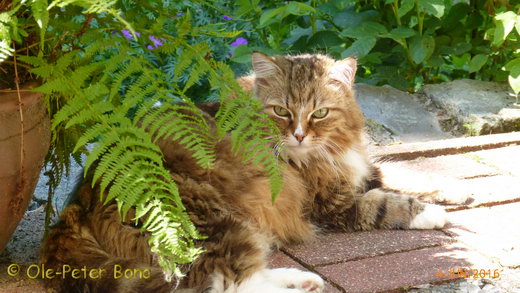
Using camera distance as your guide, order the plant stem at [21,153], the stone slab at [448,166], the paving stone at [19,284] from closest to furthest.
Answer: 1. the plant stem at [21,153]
2. the paving stone at [19,284]
3. the stone slab at [448,166]

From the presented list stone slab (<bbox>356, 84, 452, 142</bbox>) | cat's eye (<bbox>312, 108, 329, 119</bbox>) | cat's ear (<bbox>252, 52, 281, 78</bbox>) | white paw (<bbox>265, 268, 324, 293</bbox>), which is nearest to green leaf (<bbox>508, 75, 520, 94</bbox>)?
stone slab (<bbox>356, 84, 452, 142</bbox>)

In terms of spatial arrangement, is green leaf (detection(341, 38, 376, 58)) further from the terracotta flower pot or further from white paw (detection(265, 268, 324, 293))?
the terracotta flower pot

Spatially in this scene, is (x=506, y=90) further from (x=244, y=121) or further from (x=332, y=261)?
(x=244, y=121)

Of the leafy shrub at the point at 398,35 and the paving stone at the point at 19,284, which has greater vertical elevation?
the leafy shrub at the point at 398,35

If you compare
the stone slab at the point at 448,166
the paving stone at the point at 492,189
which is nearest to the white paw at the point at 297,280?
the paving stone at the point at 492,189

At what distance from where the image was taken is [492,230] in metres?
2.85

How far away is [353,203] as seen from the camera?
3018 mm

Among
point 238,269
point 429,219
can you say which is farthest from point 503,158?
point 238,269

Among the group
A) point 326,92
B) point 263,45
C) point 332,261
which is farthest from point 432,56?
point 332,261

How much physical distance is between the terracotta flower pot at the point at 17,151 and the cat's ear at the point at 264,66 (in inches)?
44.6

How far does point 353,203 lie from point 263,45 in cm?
202

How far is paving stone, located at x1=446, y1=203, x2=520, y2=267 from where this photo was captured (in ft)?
8.54

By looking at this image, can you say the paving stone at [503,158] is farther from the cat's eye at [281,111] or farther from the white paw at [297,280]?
the white paw at [297,280]

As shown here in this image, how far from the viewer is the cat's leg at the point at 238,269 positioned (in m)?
2.11
